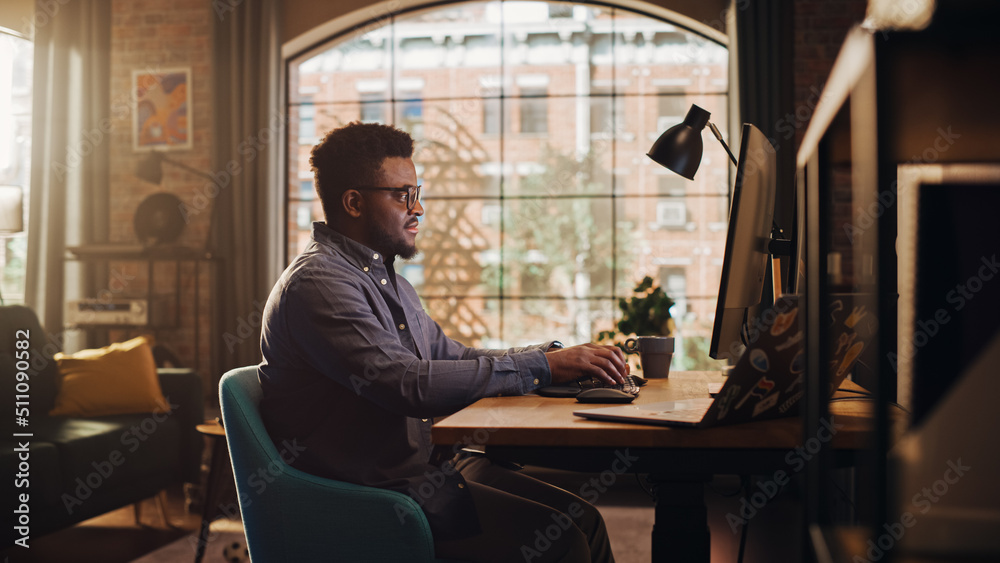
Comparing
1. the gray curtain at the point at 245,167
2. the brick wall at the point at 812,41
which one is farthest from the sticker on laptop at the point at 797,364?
the gray curtain at the point at 245,167

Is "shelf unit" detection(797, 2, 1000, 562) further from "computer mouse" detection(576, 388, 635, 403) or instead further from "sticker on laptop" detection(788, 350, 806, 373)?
"computer mouse" detection(576, 388, 635, 403)

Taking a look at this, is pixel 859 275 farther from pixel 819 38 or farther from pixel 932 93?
pixel 819 38

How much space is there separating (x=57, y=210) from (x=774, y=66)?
4158 mm

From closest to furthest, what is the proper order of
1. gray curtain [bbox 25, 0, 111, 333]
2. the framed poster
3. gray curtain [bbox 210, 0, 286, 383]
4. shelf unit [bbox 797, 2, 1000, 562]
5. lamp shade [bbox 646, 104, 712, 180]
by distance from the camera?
shelf unit [bbox 797, 2, 1000, 562], lamp shade [bbox 646, 104, 712, 180], gray curtain [bbox 210, 0, 286, 383], gray curtain [bbox 25, 0, 111, 333], the framed poster

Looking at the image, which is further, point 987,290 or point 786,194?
point 786,194

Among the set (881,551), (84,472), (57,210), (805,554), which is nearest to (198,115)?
(57,210)

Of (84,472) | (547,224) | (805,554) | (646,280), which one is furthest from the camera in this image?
(547,224)

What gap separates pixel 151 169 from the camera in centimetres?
426

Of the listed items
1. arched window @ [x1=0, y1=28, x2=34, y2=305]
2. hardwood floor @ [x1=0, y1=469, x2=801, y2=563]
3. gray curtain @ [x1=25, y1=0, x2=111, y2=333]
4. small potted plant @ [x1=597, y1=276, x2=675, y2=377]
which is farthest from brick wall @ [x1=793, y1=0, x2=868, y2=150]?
arched window @ [x1=0, y1=28, x2=34, y2=305]

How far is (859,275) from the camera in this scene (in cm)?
57

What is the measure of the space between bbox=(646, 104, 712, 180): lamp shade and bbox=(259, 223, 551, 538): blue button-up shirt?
60 cm

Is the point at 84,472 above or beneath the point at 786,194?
beneath

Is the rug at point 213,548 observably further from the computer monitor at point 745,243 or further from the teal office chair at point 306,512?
the computer monitor at point 745,243

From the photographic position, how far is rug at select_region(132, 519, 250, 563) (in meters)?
2.62
